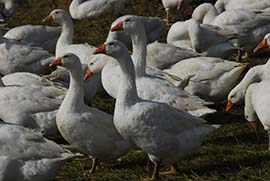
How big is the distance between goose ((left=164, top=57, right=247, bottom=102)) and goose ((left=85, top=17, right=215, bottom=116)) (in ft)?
2.45

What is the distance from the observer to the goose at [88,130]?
764cm

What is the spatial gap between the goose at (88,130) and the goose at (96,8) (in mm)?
7326

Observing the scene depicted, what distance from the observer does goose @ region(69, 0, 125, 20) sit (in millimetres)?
15125

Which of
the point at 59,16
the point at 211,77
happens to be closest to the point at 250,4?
the point at 59,16

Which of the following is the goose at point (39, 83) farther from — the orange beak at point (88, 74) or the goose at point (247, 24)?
the goose at point (247, 24)

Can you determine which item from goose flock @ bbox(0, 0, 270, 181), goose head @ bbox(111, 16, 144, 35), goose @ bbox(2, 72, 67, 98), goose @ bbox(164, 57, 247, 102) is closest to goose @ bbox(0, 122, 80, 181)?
goose flock @ bbox(0, 0, 270, 181)

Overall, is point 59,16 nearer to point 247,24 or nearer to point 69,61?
point 247,24

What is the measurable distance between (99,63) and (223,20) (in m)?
3.04

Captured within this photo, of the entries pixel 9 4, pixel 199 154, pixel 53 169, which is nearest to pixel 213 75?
pixel 199 154

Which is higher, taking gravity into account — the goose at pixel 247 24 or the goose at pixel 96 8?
the goose at pixel 247 24

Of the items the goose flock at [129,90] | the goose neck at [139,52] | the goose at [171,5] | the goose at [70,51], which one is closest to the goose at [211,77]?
the goose flock at [129,90]

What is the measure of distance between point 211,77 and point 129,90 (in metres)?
2.61

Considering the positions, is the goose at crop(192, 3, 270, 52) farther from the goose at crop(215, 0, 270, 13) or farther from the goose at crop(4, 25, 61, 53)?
the goose at crop(4, 25, 61, 53)

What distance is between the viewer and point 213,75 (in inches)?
387
